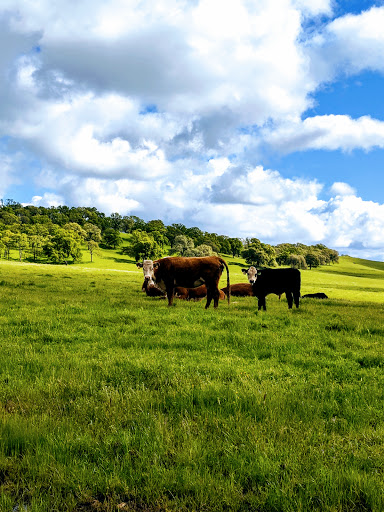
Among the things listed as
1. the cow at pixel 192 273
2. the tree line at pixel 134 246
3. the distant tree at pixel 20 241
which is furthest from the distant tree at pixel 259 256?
the cow at pixel 192 273

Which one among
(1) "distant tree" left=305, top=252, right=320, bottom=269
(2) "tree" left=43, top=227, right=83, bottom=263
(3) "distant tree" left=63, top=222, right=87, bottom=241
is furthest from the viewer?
(1) "distant tree" left=305, top=252, right=320, bottom=269

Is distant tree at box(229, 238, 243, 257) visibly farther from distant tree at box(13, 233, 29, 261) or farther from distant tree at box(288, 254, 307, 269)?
distant tree at box(13, 233, 29, 261)

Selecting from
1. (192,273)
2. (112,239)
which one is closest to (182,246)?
(112,239)

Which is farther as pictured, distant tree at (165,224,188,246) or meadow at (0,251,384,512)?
distant tree at (165,224,188,246)

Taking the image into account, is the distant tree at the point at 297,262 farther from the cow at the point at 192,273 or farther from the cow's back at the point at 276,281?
the cow at the point at 192,273

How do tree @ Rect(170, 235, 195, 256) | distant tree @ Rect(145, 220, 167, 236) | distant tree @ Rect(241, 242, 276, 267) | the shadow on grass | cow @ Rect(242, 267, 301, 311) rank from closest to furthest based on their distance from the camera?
cow @ Rect(242, 267, 301, 311), the shadow on grass, distant tree @ Rect(241, 242, 276, 267), tree @ Rect(170, 235, 195, 256), distant tree @ Rect(145, 220, 167, 236)

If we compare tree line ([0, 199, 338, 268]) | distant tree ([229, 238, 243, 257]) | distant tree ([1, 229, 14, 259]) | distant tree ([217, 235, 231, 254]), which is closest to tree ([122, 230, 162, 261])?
tree line ([0, 199, 338, 268])

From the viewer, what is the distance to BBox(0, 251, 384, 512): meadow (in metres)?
3.11

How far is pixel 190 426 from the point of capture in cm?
417

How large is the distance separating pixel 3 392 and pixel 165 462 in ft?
10.6

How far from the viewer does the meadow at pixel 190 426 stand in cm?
311

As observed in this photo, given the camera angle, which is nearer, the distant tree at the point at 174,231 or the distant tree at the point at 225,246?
the distant tree at the point at 225,246

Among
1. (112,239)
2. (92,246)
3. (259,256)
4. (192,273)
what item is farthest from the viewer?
(112,239)

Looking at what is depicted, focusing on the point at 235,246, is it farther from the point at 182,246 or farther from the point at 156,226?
the point at 156,226
